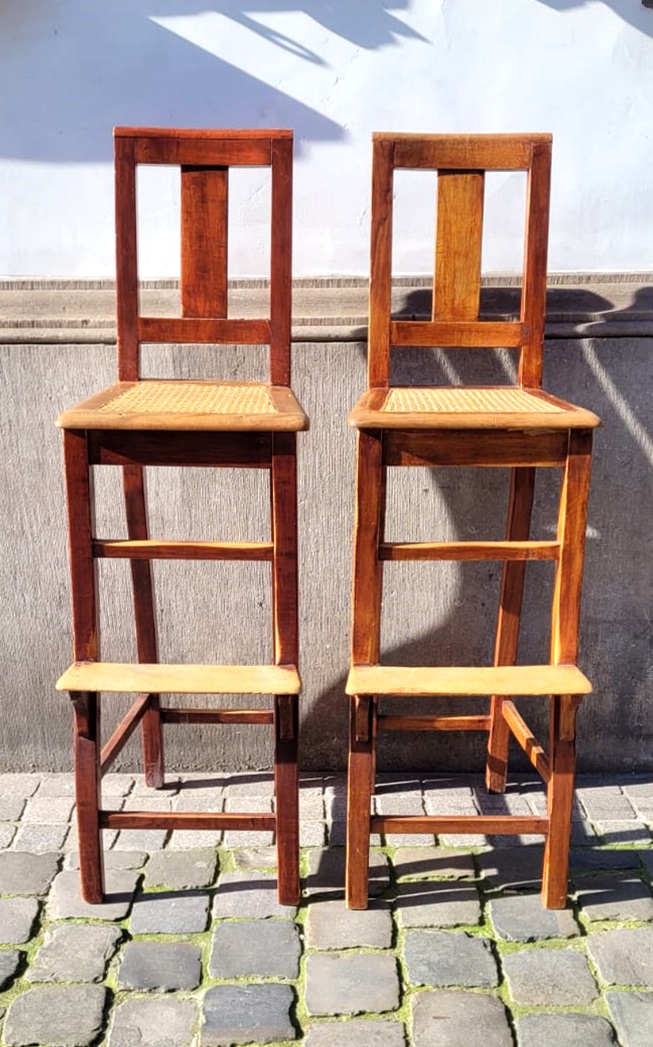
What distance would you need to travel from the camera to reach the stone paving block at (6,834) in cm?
262

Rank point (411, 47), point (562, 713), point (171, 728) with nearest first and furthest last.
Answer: point (562, 713) → point (411, 47) → point (171, 728)

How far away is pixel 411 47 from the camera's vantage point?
2.76 metres

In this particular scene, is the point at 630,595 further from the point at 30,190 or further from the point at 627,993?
the point at 30,190

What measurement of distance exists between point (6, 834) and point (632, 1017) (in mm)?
1518

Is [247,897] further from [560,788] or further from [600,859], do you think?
[600,859]

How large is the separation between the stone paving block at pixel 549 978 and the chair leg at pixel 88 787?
90 centimetres

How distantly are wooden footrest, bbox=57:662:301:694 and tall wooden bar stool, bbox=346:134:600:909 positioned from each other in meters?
0.15

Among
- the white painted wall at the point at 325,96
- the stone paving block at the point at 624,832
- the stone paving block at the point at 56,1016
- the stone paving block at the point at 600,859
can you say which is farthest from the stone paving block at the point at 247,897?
the white painted wall at the point at 325,96

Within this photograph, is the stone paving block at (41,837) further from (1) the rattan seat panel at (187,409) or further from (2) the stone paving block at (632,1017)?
(2) the stone paving block at (632,1017)

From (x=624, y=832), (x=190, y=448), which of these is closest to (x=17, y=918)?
(x=190, y=448)

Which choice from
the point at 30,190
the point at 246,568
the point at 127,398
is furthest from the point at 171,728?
the point at 30,190

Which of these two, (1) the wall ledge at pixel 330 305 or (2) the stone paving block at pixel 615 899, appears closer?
(2) the stone paving block at pixel 615 899

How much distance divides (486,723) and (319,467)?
0.80 metres

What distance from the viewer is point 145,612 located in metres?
2.72
